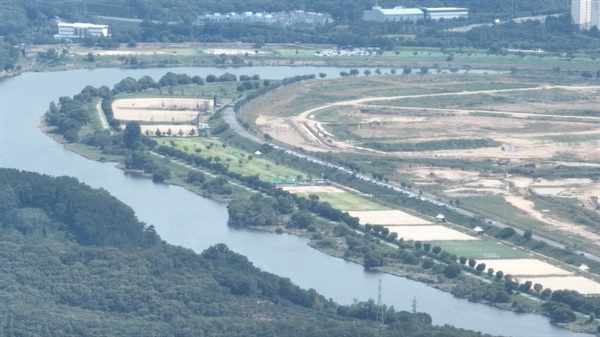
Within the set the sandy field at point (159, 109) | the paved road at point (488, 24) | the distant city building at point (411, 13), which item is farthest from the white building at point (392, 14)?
the sandy field at point (159, 109)

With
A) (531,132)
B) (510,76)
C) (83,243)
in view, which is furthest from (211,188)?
(510,76)

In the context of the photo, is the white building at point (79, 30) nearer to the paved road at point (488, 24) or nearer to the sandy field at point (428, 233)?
the paved road at point (488, 24)

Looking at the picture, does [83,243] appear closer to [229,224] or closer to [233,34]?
[229,224]

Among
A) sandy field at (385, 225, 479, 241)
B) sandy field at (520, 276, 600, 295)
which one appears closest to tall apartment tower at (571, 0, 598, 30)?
sandy field at (385, 225, 479, 241)

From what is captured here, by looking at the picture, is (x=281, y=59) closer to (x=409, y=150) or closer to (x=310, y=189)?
(x=409, y=150)

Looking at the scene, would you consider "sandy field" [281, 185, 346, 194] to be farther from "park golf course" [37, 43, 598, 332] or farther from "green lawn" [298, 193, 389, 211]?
"green lawn" [298, 193, 389, 211]

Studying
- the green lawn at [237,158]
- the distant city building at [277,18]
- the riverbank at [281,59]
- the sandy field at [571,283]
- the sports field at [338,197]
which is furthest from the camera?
the distant city building at [277,18]

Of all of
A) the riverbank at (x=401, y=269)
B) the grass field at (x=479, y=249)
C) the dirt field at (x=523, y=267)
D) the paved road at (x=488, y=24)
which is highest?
the paved road at (x=488, y=24)
